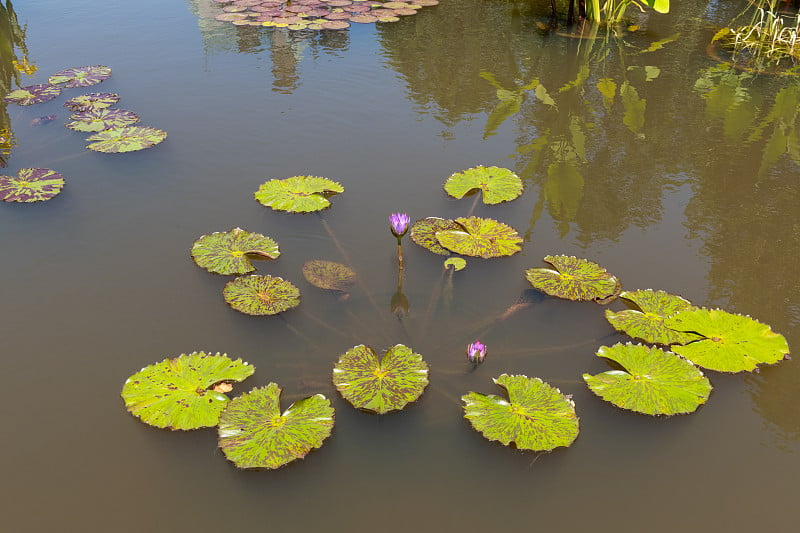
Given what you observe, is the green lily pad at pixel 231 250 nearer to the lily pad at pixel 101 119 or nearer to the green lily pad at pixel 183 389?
the green lily pad at pixel 183 389

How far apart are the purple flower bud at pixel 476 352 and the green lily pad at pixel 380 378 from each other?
243 millimetres

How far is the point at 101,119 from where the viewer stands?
16.4 feet

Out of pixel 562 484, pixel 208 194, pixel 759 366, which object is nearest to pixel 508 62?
pixel 208 194

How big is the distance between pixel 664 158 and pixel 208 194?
360 cm

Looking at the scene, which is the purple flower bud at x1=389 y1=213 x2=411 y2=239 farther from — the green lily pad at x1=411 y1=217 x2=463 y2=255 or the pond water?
the green lily pad at x1=411 y1=217 x2=463 y2=255

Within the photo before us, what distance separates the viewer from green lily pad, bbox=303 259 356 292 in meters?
3.29

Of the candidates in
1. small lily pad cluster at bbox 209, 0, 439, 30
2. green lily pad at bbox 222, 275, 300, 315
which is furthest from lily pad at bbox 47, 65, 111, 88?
green lily pad at bbox 222, 275, 300, 315

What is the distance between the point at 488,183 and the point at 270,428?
2.49 m

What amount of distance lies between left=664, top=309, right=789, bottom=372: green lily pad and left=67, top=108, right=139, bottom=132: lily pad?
458 centimetres

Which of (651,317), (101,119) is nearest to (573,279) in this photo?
(651,317)

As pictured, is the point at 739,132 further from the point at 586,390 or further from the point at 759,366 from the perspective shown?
the point at 586,390

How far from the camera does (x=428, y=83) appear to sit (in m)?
6.07

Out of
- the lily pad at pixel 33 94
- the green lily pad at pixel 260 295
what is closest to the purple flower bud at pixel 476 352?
the green lily pad at pixel 260 295

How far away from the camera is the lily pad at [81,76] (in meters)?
5.73
